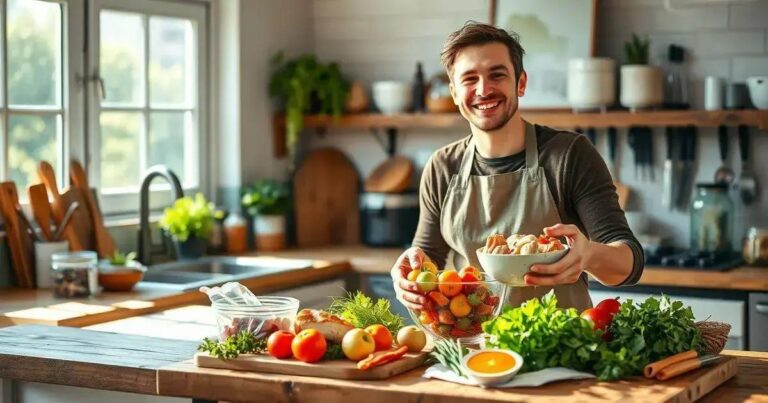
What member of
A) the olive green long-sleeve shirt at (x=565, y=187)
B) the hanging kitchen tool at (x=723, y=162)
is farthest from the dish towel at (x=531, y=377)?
the hanging kitchen tool at (x=723, y=162)

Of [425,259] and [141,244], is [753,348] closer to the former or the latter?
[425,259]

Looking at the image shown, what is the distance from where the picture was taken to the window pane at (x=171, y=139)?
5.51 meters

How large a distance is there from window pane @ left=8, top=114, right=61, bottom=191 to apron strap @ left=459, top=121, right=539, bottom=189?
198 cm

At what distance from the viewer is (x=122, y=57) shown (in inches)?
207

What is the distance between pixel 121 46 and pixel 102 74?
17 centimetres

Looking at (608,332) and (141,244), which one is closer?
(608,332)

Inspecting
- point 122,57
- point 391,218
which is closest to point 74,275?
point 122,57

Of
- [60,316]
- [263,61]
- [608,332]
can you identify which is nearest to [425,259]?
[608,332]

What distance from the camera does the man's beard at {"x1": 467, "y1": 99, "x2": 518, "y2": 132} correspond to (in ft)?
11.0

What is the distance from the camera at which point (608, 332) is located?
2.79 meters

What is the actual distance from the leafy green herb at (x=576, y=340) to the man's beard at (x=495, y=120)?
78 cm

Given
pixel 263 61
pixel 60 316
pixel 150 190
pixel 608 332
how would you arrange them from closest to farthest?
pixel 608 332 → pixel 60 316 → pixel 150 190 → pixel 263 61

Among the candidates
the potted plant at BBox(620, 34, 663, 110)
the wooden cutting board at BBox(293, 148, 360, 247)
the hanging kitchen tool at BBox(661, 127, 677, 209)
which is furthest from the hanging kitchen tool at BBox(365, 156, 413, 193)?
the hanging kitchen tool at BBox(661, 127, 677, 209)

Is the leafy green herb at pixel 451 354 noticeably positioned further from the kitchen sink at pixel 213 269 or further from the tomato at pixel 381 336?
the kitchen sink at pixel 213 269
